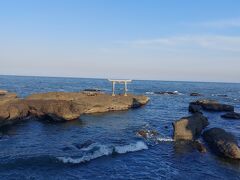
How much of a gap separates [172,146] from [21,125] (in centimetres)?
1736

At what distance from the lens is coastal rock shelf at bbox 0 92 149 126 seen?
128ft

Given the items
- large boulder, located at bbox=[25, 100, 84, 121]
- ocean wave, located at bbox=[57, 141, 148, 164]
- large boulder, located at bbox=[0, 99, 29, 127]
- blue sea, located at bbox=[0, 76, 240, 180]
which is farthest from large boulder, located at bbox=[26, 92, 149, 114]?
ocean wave, located at bbox=[57, 141, 148, 164]

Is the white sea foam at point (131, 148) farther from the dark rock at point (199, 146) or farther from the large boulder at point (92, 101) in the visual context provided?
the large boulder at point (92, 101)

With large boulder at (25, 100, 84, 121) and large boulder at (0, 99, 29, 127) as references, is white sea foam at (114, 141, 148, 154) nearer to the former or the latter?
large boulder at (25, 100, 84, 121)

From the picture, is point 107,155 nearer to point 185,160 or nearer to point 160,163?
point 160,163

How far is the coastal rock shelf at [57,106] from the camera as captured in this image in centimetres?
3897

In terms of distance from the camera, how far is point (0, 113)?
3644 cm

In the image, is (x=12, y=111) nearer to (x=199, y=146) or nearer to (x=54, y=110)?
(x=54, y=110)

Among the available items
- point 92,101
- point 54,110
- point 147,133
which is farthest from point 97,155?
point 92,101

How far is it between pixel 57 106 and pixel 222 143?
2047 centimetres

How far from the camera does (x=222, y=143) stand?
29062mm

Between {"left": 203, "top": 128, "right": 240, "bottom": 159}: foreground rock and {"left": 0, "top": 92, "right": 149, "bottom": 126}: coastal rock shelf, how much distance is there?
17484mm

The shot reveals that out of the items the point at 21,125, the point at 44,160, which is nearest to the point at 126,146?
the point at 44,160

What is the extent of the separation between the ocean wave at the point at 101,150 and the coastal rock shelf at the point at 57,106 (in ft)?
42.3
